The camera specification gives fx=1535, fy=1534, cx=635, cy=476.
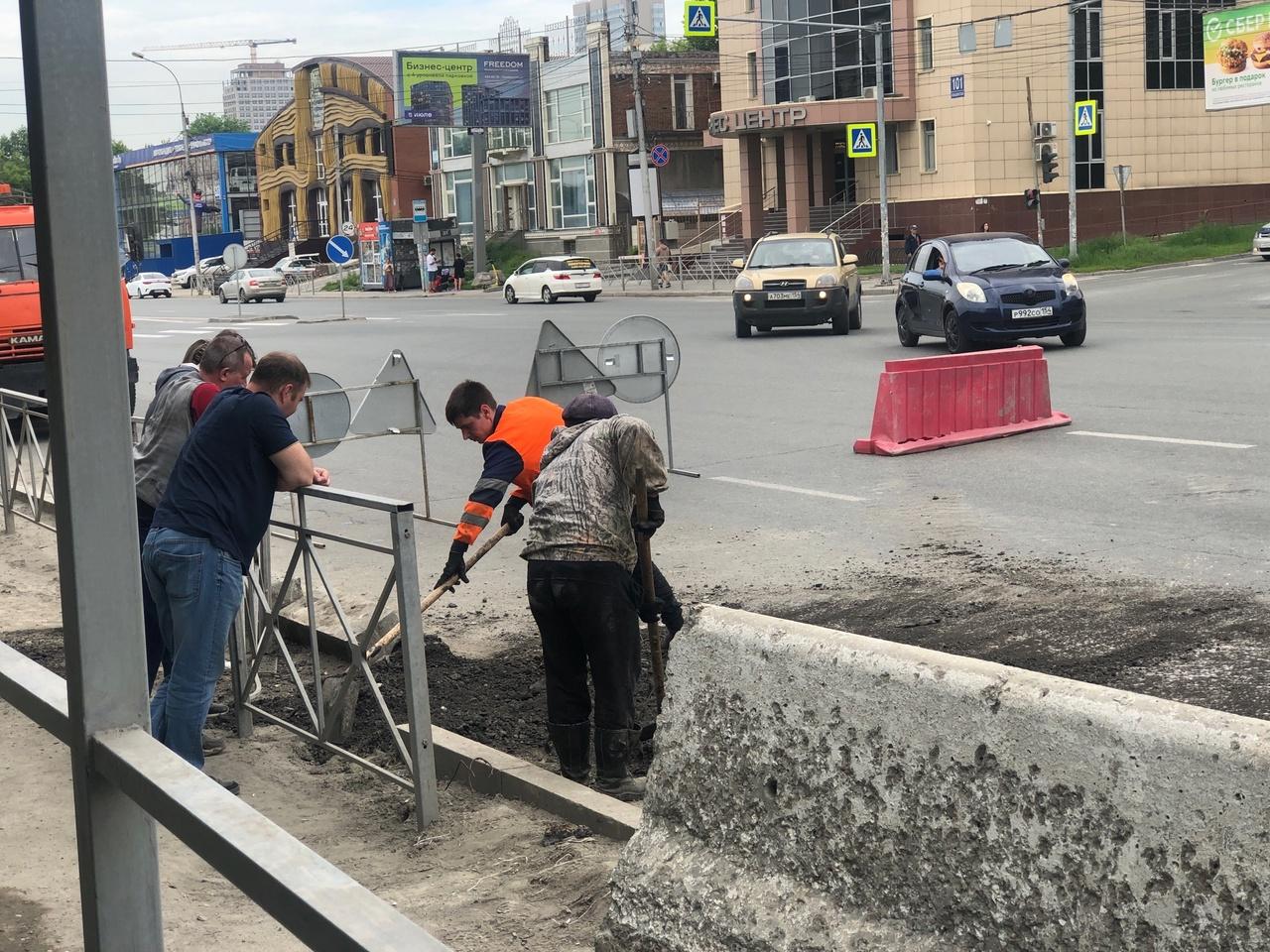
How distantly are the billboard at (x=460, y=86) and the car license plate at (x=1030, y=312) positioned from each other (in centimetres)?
5095

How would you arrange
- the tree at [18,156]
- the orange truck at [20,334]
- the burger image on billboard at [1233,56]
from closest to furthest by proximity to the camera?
the tree at [18,156] < the orange truck at [20,334] < the burger image on billboard at [1233,56]

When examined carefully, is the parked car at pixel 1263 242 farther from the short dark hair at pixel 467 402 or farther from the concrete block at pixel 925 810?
the concrete block at pixel 925 810

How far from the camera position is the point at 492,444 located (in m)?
6.08

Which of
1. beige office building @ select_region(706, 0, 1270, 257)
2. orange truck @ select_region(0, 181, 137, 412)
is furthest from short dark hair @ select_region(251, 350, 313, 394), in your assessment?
beige office building @ select_region(706, 0, 1270, 257)

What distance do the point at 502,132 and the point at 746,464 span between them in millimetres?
63529

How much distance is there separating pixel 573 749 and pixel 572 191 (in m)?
64.8

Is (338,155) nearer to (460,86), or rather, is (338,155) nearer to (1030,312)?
(460,86)

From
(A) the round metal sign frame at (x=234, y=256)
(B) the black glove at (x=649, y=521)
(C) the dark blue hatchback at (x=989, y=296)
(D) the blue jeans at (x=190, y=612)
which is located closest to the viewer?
(D) the blue jeans at (x=190, y=612)

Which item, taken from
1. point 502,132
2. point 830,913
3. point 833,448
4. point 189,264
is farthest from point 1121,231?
point 189,264

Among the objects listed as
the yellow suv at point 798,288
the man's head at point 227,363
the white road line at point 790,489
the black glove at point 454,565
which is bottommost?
the white road line at point 790,489

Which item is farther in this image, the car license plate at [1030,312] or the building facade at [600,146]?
the building facade at [600,146]

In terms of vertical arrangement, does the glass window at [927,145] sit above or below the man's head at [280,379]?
above

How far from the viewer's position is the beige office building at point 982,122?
4825cm

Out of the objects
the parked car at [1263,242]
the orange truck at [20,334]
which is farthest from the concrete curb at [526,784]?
the parked car at [1263,242]
